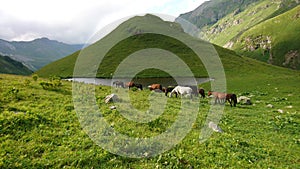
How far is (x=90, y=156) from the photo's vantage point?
1132cm

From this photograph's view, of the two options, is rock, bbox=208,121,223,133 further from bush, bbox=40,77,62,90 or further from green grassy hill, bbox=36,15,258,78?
green grassy hill, bbox=36,15,258,78

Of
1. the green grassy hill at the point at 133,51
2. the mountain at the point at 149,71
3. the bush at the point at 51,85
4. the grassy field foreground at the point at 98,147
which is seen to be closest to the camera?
the grassy field foreground at the point at 98,147

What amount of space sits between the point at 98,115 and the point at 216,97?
62.8 feet

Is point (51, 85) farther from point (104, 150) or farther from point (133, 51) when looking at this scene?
point (133, 51)

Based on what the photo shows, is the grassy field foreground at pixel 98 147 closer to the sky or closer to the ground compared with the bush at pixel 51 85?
closer to the ground

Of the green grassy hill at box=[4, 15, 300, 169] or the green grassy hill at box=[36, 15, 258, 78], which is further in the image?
the green grassy hill at box=[36, 15, 258, 78]

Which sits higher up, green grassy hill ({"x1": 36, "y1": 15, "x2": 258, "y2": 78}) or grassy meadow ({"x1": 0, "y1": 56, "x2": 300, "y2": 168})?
green grassy hill ({"x1": 36, "y1": 15, "x2": 258, "y2": 78})

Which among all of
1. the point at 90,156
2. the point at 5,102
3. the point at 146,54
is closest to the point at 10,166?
the point at 90,156

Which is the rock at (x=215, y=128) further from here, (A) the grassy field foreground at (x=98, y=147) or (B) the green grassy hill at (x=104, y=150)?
(A) the grassy field foreground at (x=98, y=147)

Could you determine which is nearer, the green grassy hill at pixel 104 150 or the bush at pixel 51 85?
the green grassy hill at pixel 104 150

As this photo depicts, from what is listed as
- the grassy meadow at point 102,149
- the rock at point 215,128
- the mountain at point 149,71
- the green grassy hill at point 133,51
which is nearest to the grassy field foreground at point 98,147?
the grassy meadow at point 102,149

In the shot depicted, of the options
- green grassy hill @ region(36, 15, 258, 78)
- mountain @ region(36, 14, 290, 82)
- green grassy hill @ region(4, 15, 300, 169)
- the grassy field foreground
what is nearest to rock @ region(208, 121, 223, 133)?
green grassy hill @ region(4, 15, 300, 169)

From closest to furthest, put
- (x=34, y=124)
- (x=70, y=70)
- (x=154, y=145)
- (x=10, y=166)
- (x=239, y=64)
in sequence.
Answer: (x=10, y=166)
(x=154, y=145)
(x=34, y=124)
(x=239, y=64)
(x=70, y=70)

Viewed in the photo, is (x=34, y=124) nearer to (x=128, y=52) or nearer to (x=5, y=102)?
(x=5, y=102)
